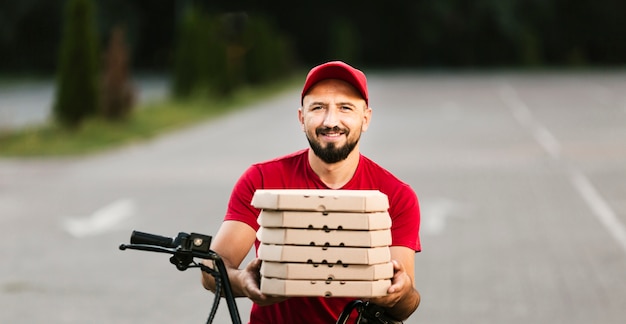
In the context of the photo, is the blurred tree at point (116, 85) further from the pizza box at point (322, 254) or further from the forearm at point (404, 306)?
the pizza box at point (322, 254)

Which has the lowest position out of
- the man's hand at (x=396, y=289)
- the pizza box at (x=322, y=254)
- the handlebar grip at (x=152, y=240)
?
the man's hand at (x=396, y=289)

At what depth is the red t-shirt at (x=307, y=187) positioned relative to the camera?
162 inches

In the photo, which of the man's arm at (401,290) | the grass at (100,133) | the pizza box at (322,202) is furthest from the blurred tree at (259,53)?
the pizza box at (322,202)

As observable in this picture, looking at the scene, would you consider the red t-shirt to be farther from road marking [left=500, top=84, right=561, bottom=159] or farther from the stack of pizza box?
road marking [left=500, top=84, right=561, bottom=159]

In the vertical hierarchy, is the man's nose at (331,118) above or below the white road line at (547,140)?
below

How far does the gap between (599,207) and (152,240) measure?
470 inches

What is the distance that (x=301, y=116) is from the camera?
397 centimetres

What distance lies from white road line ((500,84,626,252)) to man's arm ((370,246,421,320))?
8213 millimetres

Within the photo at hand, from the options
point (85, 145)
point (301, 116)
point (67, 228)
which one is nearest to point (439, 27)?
point (85, 145)

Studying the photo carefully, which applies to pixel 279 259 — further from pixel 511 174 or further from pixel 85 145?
pixel 85 145

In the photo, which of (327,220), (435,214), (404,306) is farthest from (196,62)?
(327,220)

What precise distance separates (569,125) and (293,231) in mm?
26635

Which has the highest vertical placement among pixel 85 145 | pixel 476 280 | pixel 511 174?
pixel 85 145

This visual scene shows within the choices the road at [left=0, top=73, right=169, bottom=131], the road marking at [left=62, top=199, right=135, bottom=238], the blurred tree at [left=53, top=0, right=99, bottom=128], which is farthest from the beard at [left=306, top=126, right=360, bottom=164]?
the blurred tree at [left=53, top=0, right=99, bottom=128]
